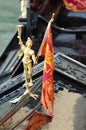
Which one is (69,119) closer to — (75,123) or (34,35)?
(75,123)

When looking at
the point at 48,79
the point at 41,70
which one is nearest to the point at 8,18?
the point at 41,70

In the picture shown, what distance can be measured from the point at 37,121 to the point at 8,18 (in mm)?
6359

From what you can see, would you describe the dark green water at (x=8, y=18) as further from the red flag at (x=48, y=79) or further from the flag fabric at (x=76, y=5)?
the red flag at (x=48, y=79)

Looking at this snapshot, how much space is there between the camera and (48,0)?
19.8 ft

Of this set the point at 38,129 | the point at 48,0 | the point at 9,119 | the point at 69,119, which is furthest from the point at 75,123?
the point at 48,0

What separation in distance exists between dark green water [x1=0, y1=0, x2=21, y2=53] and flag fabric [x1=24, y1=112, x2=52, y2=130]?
496 centimetres

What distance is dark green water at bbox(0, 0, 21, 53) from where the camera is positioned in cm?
871

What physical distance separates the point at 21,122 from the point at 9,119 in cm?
10

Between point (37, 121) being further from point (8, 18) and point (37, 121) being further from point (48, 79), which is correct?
point (8, 18)

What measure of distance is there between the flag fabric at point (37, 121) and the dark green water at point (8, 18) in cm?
496

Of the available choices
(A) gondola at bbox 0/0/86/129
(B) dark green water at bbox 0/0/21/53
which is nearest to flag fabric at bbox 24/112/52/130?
(A) gondola at bbox 0/0/86/129

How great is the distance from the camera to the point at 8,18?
31.2ft

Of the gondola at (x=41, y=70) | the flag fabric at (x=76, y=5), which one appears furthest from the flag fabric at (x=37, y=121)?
the flag fabric at (x=76, y=5)

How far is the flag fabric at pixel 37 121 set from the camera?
333 centimetres
